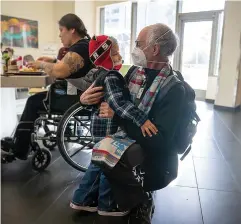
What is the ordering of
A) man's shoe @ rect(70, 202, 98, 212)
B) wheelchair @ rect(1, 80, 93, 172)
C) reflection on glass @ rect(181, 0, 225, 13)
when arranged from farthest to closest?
1. reflection on glass @ rect(181, 0, 225, 13)
2. wheelchair @ rect(1, 80, 93, 172)
3. man's shoe @ rect(70, 202, 98, 212)

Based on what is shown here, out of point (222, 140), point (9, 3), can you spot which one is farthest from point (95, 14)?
point (222, 140)

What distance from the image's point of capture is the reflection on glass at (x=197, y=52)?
19.3 ft

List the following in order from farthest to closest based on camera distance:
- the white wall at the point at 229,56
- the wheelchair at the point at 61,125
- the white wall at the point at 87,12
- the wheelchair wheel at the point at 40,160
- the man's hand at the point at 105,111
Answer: the white wall at the point at 87,12, the white wall at the point at 229,56, the wheelchair wheel at the point at 40,160, the wheelchair at the point at 61,125, the man's hand at the point at 105,111

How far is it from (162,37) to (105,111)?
45 cm

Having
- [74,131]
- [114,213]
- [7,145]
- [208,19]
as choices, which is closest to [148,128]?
[114,213]

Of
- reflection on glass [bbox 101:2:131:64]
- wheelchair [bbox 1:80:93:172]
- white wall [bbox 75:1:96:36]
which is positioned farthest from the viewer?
reflection on glass [bbox 101:2:131:64]

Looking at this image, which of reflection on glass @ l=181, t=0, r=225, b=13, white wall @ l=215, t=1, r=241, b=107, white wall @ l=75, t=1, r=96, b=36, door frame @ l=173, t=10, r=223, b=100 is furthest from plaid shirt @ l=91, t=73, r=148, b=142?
white wall @ l=75, t=1, r=96, b=36

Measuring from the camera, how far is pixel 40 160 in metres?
2.05

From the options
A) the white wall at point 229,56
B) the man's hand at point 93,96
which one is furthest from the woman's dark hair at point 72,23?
the white wall at point 229,56

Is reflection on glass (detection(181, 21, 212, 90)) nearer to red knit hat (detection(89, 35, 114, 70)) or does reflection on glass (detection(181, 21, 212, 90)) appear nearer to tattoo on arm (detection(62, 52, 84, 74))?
tattoo on arm (detection(62, 52, 84, 74))

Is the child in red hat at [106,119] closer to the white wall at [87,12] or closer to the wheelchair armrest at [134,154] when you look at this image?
the wheelchair armrest at [134,154]

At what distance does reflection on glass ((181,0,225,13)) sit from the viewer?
5.50 m

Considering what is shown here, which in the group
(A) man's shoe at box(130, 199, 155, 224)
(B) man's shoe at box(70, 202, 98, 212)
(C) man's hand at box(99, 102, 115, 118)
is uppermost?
(C) man's hand at box(99, 102, 115, 118)

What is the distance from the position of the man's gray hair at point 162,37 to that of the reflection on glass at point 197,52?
504cm
